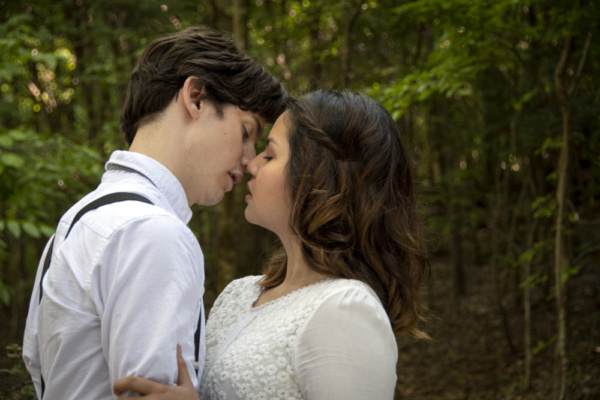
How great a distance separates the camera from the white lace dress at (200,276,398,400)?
1658 mm

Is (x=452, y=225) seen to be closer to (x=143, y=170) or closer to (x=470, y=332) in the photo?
(x=470, y=332)

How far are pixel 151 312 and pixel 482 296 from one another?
31.2 feet

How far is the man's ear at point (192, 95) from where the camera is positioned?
1.88 metres

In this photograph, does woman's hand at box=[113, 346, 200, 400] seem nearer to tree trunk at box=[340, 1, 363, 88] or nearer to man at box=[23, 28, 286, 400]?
man at box=[23, 28, 286, 400]

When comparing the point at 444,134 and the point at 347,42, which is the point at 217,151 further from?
the point at 444,134

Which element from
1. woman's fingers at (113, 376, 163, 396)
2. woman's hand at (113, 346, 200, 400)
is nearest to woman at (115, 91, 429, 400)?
woman's hand at (113, 346, 200, 400)

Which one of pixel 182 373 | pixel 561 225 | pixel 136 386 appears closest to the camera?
pixel 136 386

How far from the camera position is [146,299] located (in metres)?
1.39

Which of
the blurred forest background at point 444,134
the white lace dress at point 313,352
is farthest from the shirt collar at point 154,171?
the blurred forest background at point 444,134

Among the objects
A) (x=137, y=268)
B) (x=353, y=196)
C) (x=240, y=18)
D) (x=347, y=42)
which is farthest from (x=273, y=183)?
(x=347, y=42)

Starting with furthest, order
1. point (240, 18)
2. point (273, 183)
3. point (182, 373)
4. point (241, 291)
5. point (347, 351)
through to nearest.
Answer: point (240, 18) → point (241, 291) → point (273, 183) → point (347, 351) → point (182, 373)

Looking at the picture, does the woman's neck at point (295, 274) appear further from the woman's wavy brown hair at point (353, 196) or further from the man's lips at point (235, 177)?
the man's lips at point (235, 177)

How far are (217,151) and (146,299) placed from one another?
0.71 m

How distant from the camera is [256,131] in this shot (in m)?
2.15
